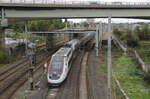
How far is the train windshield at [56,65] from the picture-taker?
68.7 feet

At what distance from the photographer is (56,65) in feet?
71.7

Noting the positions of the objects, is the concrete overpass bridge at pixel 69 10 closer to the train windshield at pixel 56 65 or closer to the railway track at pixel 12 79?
the railway track at pixel 12 79

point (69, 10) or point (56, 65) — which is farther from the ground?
point (69, 10)

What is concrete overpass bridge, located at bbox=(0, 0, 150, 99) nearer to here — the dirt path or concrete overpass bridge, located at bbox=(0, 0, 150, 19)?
concrete overpass bridge, located at bbox=(0, 0, 150, 19)

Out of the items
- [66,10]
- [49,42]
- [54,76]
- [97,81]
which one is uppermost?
[66,10]

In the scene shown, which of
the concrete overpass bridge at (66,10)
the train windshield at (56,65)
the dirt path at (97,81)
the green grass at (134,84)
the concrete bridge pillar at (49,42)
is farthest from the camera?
the concrete bridge pillar at (49,42)

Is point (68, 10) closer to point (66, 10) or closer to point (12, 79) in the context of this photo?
point (66, 10)

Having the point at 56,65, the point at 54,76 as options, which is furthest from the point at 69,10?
the point at 54,76

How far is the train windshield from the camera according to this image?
2095cm

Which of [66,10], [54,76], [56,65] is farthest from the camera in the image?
[66,10]

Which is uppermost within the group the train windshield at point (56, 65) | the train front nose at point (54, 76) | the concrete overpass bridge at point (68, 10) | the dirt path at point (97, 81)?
the concrete overpass bridge at point (68, 10)

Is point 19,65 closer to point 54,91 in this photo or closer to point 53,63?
point 53,63

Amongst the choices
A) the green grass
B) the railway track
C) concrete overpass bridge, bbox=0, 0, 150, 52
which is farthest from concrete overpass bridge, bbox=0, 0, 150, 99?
the green grass

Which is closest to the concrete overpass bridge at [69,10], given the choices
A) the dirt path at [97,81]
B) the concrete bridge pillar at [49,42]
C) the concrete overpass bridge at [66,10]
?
the concrete overpass bridge at [66,10]
